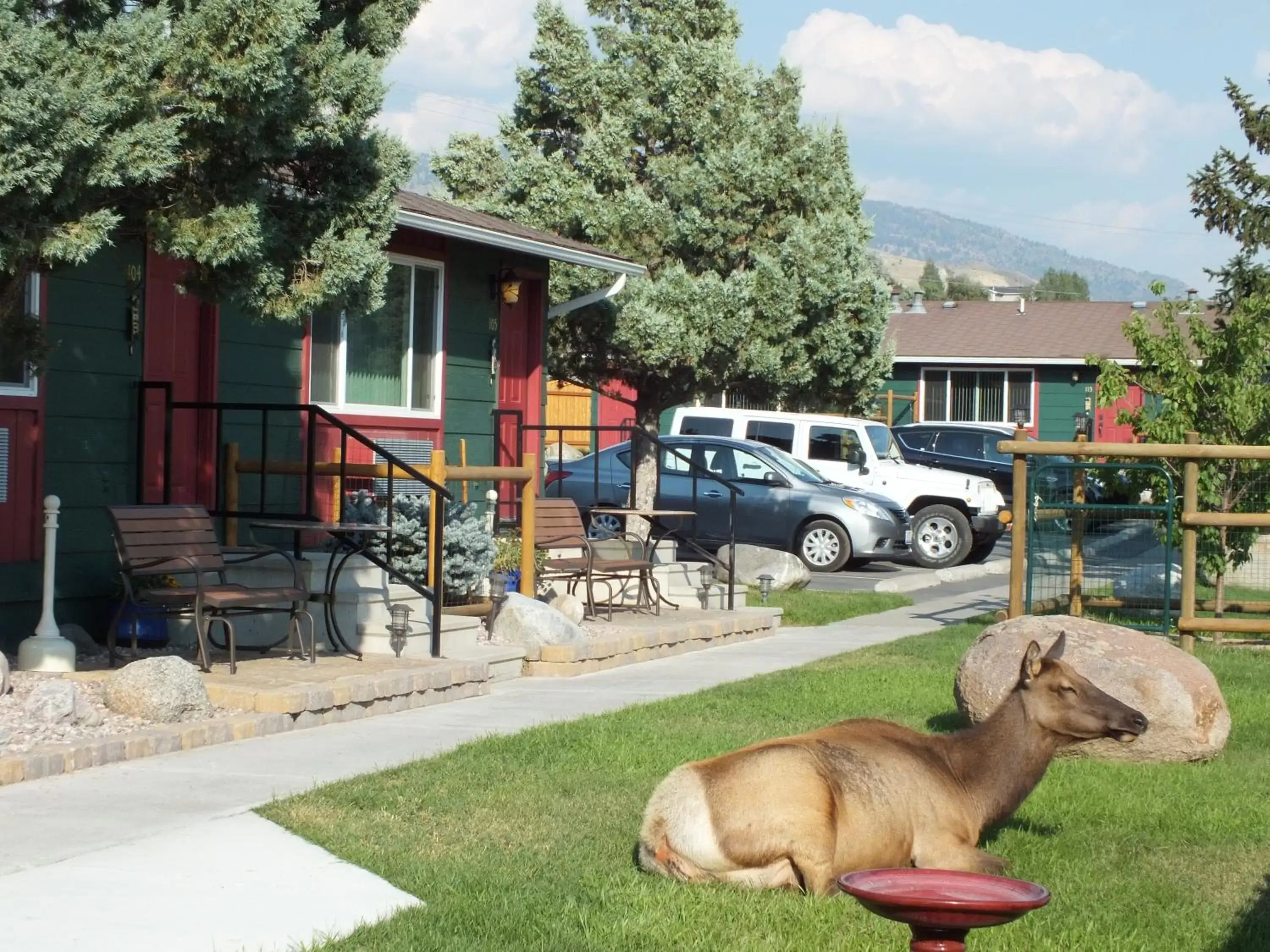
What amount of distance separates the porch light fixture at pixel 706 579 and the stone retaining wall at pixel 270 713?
4.59m

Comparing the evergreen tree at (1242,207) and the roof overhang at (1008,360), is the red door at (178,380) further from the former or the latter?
the roof overhang at (1008,360)

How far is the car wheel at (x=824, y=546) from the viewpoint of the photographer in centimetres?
2064

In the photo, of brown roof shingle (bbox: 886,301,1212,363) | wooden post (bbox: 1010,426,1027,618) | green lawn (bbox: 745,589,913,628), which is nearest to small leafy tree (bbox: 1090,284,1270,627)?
wooden post (bbox: 1010,426,1027,618)

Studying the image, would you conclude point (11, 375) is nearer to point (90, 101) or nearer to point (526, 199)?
point (90, 101)

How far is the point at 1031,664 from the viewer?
246 inches

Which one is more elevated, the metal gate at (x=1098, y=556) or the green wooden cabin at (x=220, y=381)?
the green wooden cabin at (x=220, y=381)

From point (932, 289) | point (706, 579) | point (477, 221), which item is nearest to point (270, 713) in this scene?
point (706, 579)

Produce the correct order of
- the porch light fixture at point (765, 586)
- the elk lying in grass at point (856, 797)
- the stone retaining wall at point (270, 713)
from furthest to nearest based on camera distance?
the porch light fixture at point (765, 586)
the stone retaining wall at point (270, 713)
the elk lying in grass at point (856, 797)

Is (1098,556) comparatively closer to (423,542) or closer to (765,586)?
(765,586)

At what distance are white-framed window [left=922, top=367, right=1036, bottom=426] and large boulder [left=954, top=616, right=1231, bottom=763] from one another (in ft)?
106

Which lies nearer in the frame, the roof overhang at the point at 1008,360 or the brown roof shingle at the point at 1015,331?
the roof overhang at the point at 1008,360

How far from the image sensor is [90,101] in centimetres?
731

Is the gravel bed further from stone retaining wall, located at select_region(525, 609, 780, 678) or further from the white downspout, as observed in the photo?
the white downspout

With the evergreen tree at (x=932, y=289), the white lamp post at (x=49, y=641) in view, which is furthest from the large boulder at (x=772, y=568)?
the evergreen tree at (x=932, y=289)
